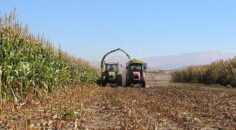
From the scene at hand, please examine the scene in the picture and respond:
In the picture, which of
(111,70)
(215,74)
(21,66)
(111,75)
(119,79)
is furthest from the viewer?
(111,70)

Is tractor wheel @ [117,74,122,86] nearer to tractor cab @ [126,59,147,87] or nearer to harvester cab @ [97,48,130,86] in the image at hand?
harvester cab @ [97,48,130,86]

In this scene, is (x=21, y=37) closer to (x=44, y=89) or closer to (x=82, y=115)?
(x=44, y=89)

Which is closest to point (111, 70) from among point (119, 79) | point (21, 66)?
point (119, 79)

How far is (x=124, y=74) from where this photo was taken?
124 ft

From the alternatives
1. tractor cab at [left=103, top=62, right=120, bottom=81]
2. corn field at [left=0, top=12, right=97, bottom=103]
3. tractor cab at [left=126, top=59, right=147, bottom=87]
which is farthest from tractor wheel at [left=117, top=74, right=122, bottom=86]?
corn field at [left=0, top=12, right=97, bottom=103]

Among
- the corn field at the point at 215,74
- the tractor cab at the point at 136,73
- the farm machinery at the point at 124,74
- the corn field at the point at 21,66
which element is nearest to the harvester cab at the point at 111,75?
the farm machinery at the point at 124,74

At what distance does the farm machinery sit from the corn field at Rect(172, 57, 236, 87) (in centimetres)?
553

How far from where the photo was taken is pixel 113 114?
39.6 ft

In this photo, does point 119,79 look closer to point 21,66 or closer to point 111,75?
point 111,75

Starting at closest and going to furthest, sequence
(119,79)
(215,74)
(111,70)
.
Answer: (119,79), (215,74), (111,70)

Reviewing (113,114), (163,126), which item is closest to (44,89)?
(113,114)

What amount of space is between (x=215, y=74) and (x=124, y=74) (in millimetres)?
6837

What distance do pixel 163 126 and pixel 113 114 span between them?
7.66 ft

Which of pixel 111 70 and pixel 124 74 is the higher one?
pixel 111 70
